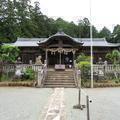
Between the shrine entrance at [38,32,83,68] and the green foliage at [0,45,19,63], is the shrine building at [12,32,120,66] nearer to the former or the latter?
the shrine entrance at [38,32,83,68]

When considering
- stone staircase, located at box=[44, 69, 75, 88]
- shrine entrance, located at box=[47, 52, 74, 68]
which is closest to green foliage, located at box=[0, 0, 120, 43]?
shrine entrance, located at box=[47, 52, 74, 68]

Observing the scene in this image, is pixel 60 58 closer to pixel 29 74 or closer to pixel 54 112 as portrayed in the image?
pixel 29 74

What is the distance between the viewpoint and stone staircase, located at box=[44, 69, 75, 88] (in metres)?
25.5

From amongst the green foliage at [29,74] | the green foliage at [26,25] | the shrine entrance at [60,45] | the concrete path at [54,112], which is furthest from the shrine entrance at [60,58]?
the concrete path at [54,112]

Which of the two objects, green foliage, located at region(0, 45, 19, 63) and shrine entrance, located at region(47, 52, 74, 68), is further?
shrine entrance, located at region(47, 52, 74, 68)

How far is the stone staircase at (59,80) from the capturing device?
83.7 ft

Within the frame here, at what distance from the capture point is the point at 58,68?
3256 cm

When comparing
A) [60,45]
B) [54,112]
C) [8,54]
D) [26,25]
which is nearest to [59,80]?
[8,54]

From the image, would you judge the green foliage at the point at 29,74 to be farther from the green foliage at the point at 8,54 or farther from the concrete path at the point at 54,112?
the concrete path at the point at 54,112

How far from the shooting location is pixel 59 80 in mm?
26922

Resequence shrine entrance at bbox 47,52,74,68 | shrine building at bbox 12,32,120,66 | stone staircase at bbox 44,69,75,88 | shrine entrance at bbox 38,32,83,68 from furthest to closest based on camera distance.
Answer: shrine entrance at bbox 47,52,74,68
shrine building at bbox 12,32,120,66
shrine entrance at bbox 38,32,83,68
stone staircase at bbox 44,69,75,88

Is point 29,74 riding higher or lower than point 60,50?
lower

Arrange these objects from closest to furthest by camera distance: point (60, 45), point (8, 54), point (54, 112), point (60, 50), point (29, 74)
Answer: point (54, 112), point (29, 74), point (8, 54), point (60, 45), point (60, 50)

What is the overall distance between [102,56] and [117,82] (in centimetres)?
1438
